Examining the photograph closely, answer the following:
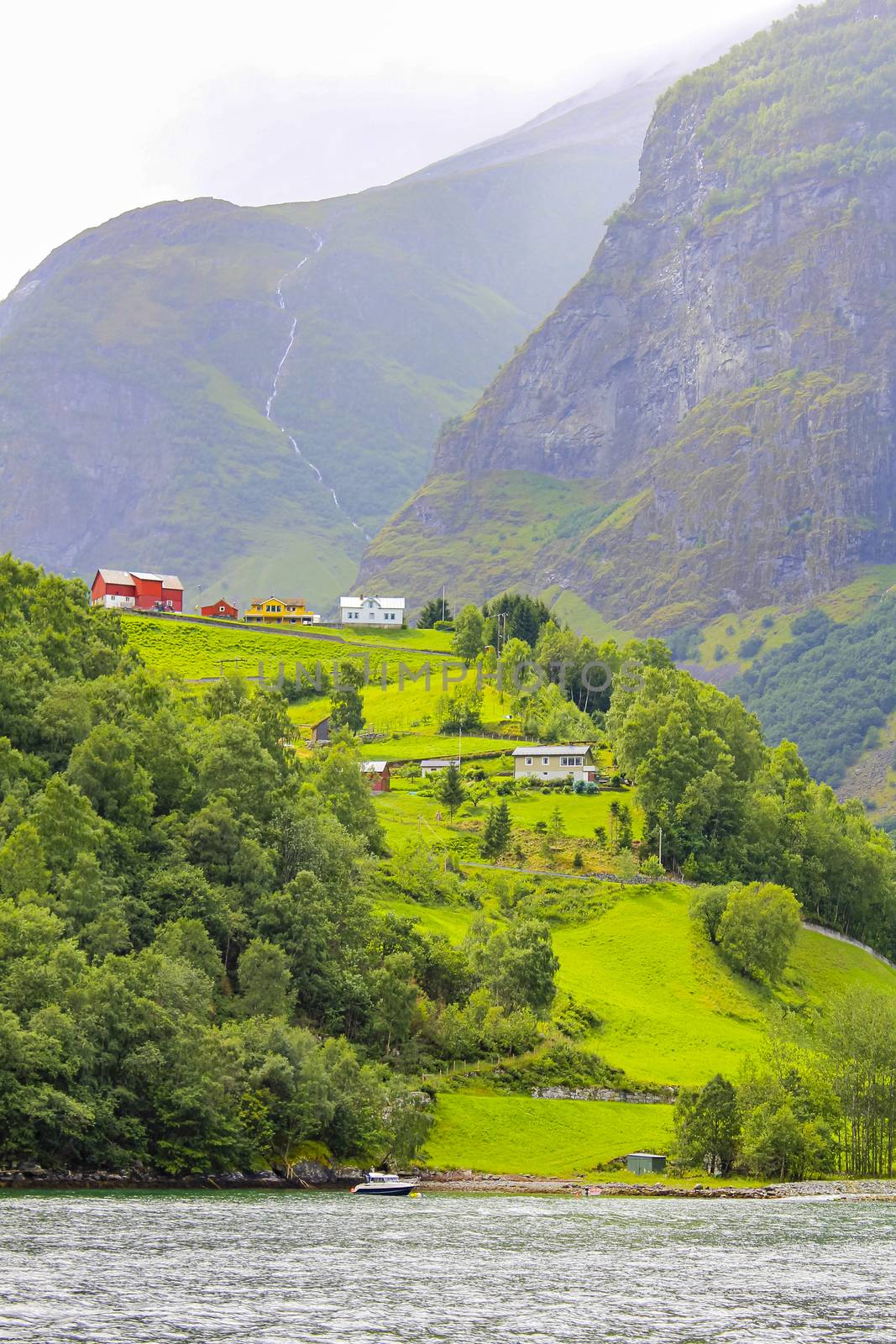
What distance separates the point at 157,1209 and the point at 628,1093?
60.3m

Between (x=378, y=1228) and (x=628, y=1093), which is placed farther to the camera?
(x=628, y=1093)

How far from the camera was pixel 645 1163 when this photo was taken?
120625 mm

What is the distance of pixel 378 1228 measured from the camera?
282 ft

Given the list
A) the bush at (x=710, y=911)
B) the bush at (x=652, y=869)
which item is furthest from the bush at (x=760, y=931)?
the bush at (x=652, y=869)

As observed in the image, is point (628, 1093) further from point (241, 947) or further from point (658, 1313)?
point (658, 1313)

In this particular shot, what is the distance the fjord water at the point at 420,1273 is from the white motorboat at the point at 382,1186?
757cm

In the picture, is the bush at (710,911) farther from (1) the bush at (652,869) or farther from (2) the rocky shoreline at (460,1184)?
(2) the rocky shoreline at (460,1184)

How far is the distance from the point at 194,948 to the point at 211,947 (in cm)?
148

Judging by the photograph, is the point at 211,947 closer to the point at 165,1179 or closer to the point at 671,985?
the point at 165,1179

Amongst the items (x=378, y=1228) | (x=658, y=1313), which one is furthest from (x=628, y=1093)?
(x=658, y=1313)

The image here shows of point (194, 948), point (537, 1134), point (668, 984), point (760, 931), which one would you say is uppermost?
point (760, 931)

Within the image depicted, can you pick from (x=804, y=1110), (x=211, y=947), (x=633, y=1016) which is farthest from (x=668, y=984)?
(x=211, y=947)

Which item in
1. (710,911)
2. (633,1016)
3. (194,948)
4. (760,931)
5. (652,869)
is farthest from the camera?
(652,869)

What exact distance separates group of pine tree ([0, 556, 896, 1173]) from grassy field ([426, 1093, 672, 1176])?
9.86 ft
